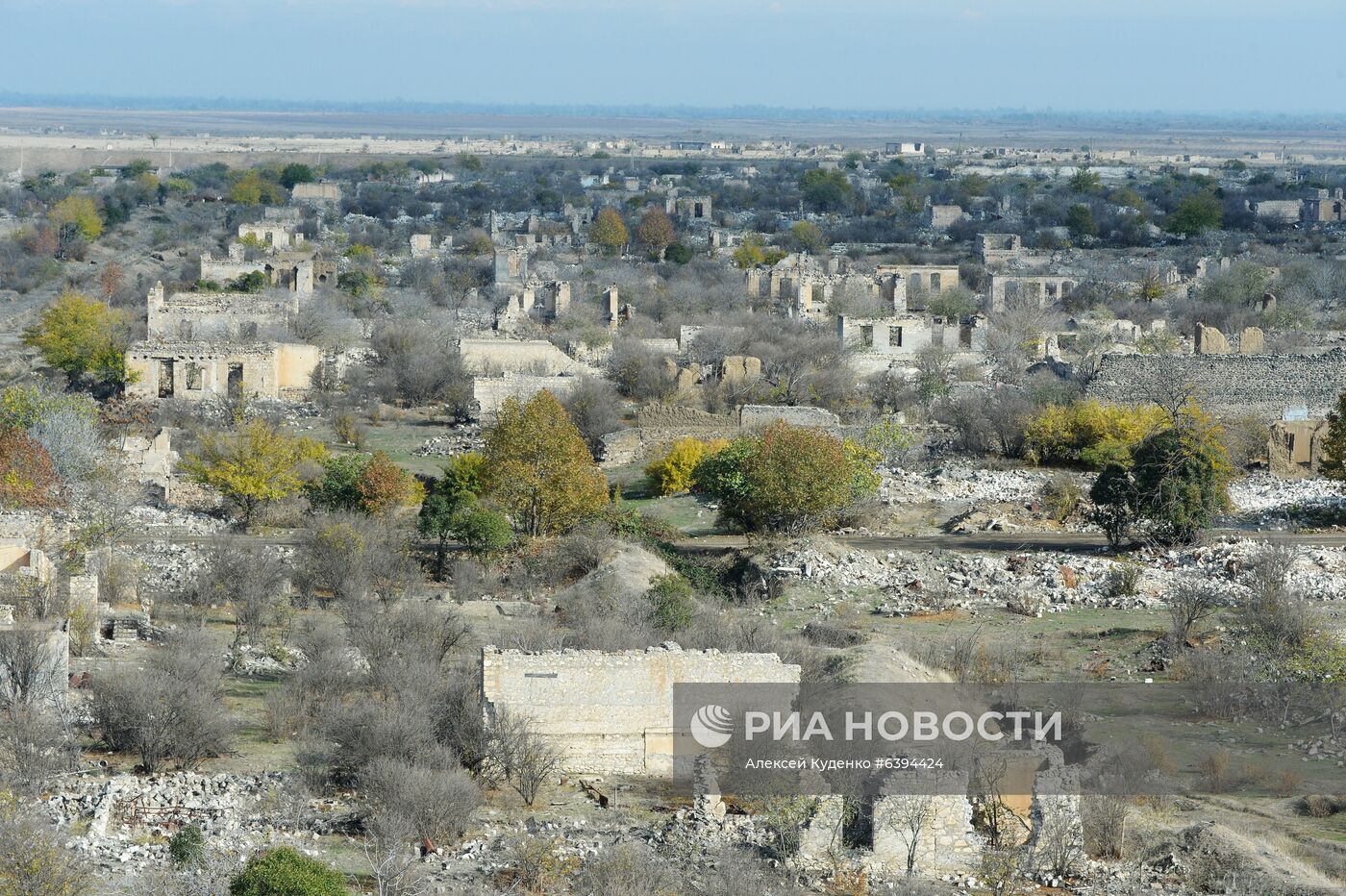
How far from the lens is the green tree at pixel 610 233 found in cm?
6334

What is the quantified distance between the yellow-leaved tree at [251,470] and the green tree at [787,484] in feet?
16.0

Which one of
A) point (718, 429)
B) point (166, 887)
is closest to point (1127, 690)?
point (166, 887)

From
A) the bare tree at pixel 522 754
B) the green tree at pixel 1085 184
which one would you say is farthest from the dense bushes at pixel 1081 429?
the green tree at pixel 1085 184

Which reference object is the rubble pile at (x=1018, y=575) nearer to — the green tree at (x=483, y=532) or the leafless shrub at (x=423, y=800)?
the green tree at (x=483, y=532)

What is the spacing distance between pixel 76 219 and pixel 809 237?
20.8 meters

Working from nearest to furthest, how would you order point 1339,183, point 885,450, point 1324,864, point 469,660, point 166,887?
point 166,887, point 1324,864, point 469,660, point 885,450, point 1339,183

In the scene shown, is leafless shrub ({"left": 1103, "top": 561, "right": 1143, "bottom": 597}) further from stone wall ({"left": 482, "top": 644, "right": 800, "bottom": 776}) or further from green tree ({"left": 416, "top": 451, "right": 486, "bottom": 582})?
stone wall ({"left": 482, "top": 644, "right": 800, "bottom": 776})

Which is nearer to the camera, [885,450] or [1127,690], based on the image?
[1127,690]

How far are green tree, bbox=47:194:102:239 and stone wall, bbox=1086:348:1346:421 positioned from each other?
3676 centimetres

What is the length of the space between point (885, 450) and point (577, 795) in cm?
1482

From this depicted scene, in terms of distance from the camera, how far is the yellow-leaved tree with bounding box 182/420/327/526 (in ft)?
84.8

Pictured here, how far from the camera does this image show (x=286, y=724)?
54.2 ft

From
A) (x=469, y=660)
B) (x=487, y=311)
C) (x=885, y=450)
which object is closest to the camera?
(x=469, y=660)

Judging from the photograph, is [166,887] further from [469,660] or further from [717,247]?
[717,247]
